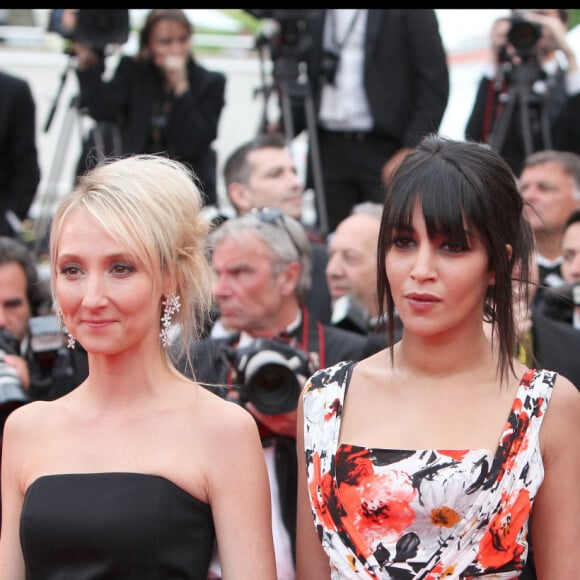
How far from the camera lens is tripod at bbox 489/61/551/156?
5.77 m

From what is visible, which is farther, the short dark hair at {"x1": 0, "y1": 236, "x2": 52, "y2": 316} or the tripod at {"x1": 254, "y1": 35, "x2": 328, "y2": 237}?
the tripod at {"x1": 254, "y1": 35, "x2": 328, "y2": 237}

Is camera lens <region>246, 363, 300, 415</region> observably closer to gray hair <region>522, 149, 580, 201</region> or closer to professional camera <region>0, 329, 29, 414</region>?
professional camera <region>0, 329, 29, 414</region>

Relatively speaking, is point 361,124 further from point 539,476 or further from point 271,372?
point 539,476

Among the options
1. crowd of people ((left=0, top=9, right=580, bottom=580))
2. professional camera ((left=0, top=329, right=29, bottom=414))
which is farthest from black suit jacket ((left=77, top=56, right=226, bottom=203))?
crowd of people ((left=0, top=9, right=580, bottom=580))

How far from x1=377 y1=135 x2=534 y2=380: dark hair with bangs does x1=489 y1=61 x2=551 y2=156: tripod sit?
3483 millimetres

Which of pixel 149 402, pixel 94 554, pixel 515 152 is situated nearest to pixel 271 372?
pixel 149 402

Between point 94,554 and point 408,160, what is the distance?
105 cm

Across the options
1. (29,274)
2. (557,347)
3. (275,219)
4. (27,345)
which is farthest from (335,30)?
(557,347)

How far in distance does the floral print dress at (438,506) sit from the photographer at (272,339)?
64 cm

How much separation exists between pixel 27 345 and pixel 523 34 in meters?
3.06

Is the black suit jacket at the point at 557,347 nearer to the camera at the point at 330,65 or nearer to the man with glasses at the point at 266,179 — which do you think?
the man with glasses at the point at 266,179

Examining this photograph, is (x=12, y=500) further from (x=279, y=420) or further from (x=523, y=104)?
(x=523, y=104)

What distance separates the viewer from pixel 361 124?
5820 mm

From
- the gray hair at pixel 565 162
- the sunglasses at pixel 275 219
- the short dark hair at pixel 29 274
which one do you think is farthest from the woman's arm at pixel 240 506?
the gray hair at pixel 565 162
